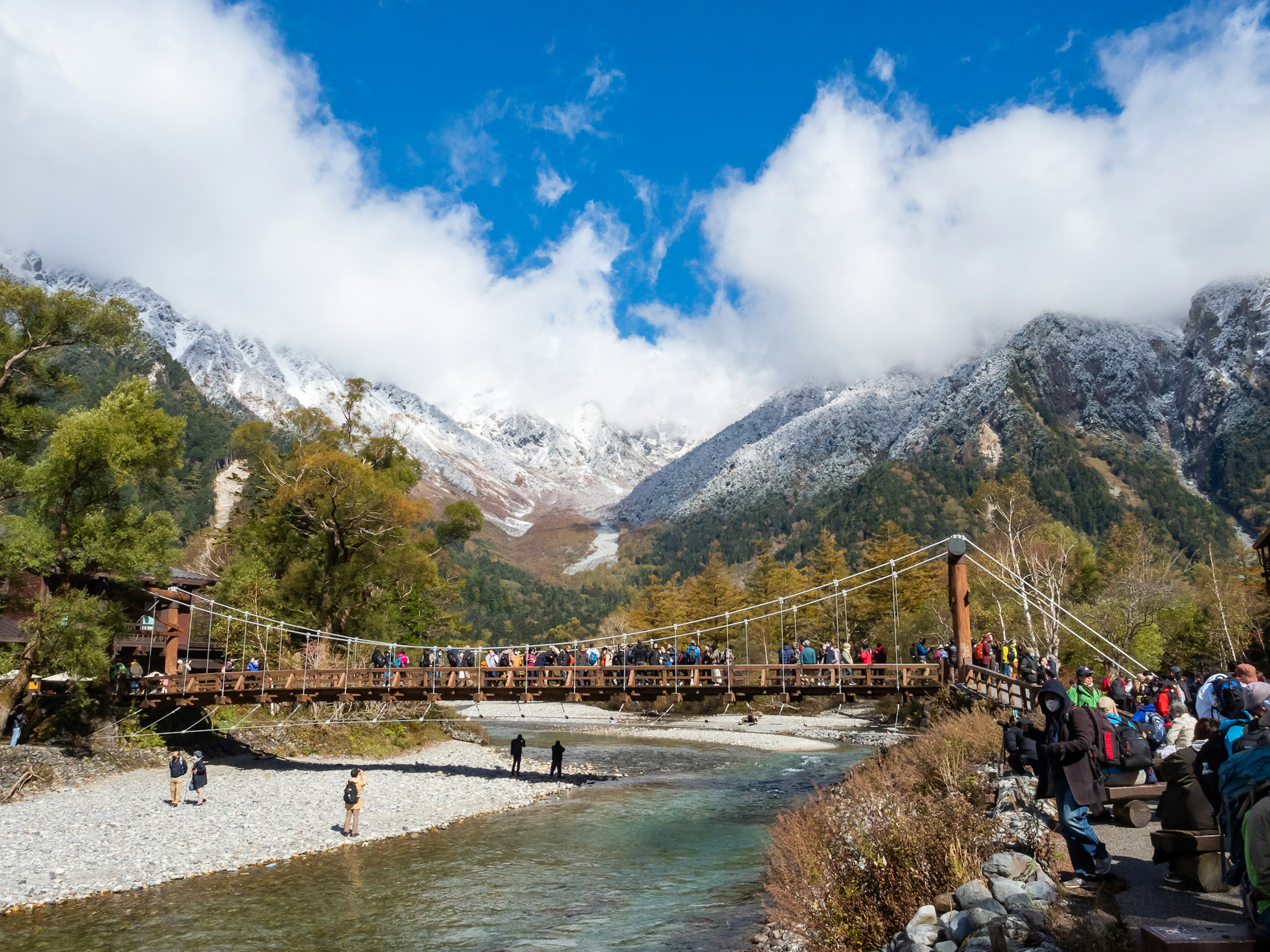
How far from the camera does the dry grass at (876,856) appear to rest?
7754 mm

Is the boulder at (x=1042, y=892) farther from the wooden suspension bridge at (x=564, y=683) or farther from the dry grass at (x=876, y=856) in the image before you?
the wooden suspension bridge at (x=564, y=683)

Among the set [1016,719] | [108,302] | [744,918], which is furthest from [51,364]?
[1016,719]

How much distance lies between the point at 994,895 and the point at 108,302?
25.8 meters

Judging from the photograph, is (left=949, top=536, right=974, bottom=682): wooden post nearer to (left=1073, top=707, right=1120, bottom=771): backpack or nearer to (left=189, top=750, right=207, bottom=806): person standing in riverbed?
(left=1073, top=707, right=1120, bottom=771): backpack

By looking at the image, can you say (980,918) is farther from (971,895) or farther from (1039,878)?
(1039,878)

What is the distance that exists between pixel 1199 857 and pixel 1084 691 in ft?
13.2

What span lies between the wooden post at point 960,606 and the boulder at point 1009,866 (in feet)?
42.1

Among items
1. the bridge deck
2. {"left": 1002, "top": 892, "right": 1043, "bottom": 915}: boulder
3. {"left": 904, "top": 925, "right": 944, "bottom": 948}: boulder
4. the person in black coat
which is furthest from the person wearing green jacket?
the bridge deck

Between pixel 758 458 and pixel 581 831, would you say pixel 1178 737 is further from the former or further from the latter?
pixel 758 458

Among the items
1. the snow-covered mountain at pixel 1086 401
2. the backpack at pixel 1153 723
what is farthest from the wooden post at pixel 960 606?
the snow-covered mountain at pixel 1086 401

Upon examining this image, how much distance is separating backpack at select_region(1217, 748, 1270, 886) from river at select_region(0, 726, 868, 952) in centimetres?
655

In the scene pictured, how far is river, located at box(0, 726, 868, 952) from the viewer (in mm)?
10750

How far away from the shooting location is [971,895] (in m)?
6.80

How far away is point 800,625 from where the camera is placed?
53.3 metres
